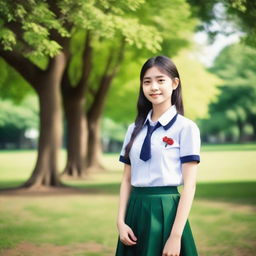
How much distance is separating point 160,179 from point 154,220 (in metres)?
0.28

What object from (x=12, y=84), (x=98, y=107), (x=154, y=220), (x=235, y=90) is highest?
(x=235, y=90)

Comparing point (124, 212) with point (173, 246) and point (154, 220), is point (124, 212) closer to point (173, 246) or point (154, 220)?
point (154, 220)

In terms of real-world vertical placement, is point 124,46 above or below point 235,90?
below

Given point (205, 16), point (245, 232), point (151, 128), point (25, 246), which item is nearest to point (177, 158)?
point (151, 128)

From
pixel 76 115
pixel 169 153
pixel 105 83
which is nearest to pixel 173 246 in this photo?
pixel 169 153

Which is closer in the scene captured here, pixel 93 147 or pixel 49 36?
pixel 49 36

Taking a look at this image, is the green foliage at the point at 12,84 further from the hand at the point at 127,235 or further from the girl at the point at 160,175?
the hand at the point at 127,235

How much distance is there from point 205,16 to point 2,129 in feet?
177

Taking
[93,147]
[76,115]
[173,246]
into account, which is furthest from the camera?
[93,147]

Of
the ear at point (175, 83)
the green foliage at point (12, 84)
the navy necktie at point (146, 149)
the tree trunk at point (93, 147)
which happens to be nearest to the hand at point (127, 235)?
the navy necktie at point (146, 149)

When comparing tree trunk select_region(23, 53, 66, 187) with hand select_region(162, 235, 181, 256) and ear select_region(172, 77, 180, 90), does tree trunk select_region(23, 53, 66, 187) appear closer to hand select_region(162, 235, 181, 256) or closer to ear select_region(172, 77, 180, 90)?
ear select_region(172, 77, 180, 90)

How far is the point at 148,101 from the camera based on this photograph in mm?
3764

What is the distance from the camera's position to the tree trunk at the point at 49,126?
16828mm

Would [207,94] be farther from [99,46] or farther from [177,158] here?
[177,158]
